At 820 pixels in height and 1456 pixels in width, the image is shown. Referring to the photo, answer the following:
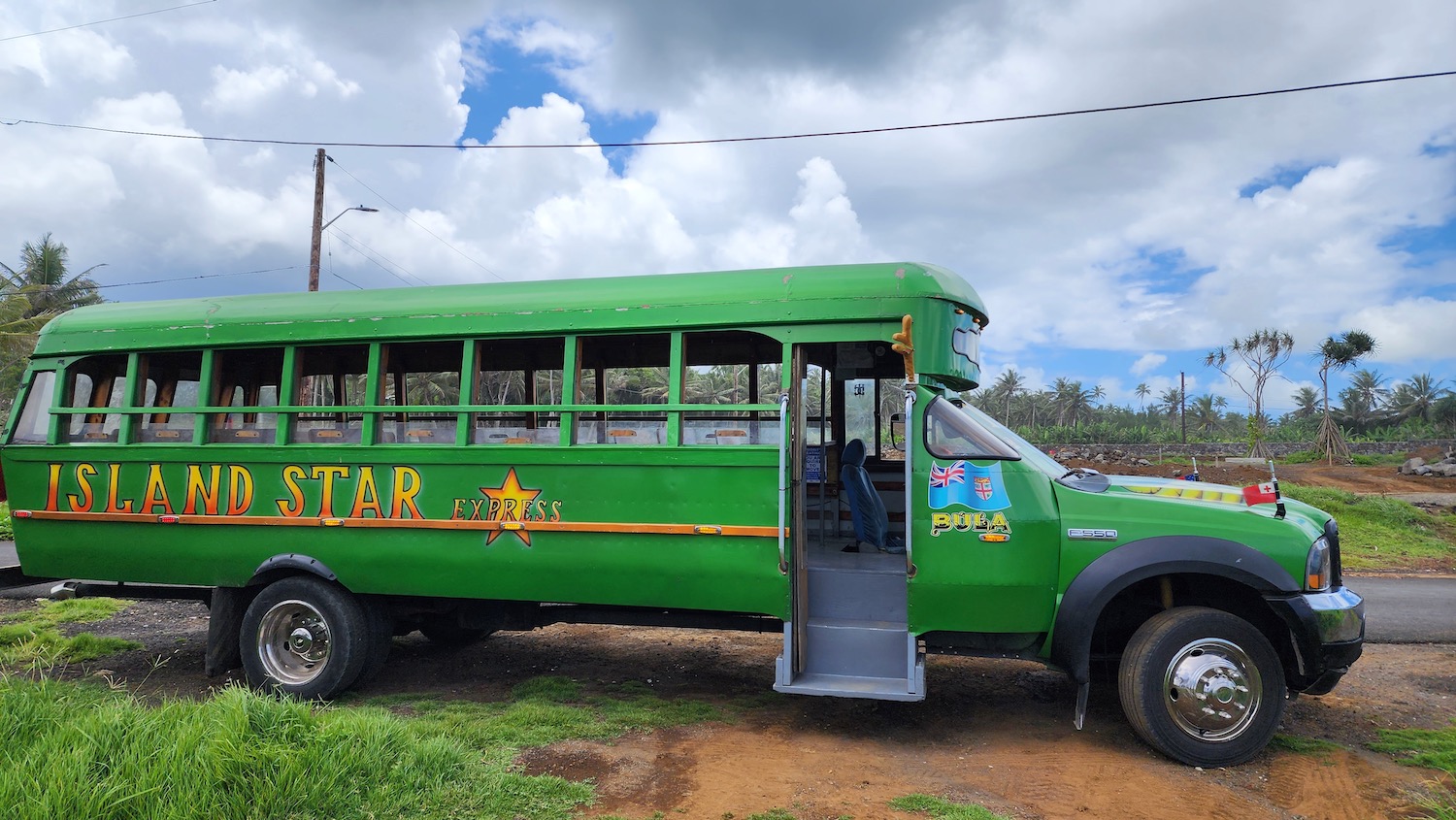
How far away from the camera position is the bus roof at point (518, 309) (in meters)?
5.35

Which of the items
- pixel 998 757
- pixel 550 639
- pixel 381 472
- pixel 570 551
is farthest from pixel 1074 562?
pixel 550 639

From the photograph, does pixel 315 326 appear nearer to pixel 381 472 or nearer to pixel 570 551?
pixel 381 472

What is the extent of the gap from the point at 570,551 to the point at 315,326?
249cm

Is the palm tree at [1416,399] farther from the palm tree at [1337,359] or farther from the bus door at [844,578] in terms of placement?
the bus door at [844,578]

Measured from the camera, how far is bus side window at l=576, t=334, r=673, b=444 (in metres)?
5.62

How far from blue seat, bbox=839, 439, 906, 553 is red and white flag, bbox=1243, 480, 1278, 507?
2236 millimetres

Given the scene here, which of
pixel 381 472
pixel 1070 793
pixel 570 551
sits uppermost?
pixel 381 472

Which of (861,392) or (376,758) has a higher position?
(861,392)

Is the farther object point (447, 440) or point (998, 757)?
point (447, 440)

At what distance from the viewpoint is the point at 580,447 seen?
18.5 feet

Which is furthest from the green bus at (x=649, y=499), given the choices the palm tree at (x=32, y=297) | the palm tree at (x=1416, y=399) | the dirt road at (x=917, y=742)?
the palm tree at (x=1416, y=399)

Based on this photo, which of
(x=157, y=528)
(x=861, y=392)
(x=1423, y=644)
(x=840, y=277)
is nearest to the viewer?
(x=840, y=277)

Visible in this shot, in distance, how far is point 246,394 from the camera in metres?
6.81

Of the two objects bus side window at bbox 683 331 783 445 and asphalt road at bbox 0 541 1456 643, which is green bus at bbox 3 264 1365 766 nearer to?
bus side window at bbox 683 331 783 445
